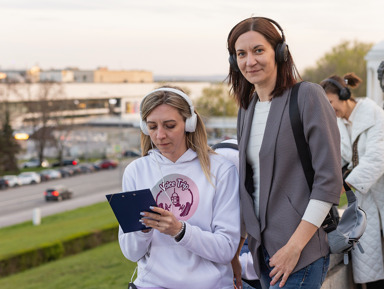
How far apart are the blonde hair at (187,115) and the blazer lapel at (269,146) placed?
36 cm

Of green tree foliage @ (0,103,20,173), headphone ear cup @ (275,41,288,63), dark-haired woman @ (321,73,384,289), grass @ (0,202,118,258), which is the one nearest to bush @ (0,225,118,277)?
grass @ (0,202,118,258)

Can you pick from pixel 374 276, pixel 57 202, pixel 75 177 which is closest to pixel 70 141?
pixel 75 177

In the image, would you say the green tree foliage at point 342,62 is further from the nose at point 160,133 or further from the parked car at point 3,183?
the nose at point 160,133

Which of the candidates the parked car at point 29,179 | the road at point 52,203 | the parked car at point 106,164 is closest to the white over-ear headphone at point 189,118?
the road at point 52,203

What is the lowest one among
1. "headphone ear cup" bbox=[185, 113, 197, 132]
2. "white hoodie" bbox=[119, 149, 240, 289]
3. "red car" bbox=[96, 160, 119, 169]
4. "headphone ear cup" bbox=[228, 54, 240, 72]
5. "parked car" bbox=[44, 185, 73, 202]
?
"red car" bbox=[96, 160, 119, 169]

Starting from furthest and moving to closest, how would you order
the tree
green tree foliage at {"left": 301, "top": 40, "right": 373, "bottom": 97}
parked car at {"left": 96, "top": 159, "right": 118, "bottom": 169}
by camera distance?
1. green tree foliage at {"left": 301, "top": 40, "right": 373, "bottom": 97}
2. the tree
3. parked car at {"left": 96, "top": 159, "right": 118, "bottom": 169}

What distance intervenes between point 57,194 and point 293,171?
43779 millimetres

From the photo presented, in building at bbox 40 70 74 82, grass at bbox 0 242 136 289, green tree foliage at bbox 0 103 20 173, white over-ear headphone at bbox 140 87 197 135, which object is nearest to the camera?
white over-ear headphone at bbox 140 87 197 135

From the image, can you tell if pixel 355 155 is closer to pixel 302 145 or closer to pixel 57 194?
pixel 302 145

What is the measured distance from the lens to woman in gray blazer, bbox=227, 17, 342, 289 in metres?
2.22

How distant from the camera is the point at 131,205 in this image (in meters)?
2.35

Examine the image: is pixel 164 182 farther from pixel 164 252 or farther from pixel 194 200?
pixel 164 252

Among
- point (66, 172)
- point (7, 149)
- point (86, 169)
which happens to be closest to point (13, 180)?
point (7, 149)

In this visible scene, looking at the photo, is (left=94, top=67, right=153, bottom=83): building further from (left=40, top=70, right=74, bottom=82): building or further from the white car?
the white car
